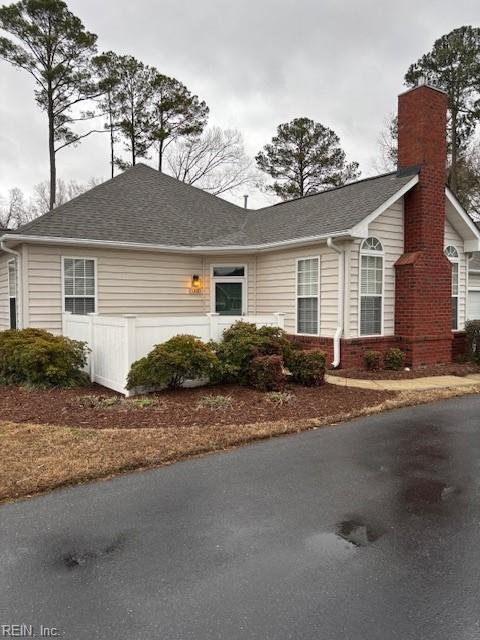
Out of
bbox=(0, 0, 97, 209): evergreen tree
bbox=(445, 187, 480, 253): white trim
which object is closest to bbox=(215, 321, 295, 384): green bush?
bbox=(445, 187, 480, 253): white trim

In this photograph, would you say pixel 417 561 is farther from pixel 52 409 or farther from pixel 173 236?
pixel 173 236

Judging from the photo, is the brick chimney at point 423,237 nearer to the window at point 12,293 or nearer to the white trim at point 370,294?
the white trim at point 370,294

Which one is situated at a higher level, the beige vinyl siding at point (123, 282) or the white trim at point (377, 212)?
the white trim at point (377, 212)

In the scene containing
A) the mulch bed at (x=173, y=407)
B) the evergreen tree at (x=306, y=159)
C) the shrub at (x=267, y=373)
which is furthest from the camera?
the evergreen tree at (x=306, y=159)

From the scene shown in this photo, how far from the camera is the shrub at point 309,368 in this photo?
839cm

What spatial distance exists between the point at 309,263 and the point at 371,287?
1.52m

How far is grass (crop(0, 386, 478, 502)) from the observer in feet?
13.9

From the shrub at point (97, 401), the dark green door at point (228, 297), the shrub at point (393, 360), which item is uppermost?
the dark green door at point (228, 297)

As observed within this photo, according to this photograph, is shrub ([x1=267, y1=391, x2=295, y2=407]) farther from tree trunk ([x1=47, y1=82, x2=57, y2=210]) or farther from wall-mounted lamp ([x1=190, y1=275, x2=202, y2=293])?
tree trunk ([x1=47, y1=82, x2=57, y2=210])

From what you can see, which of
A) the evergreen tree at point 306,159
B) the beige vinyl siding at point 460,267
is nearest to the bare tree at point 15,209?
the evergreen tree at point 306,159

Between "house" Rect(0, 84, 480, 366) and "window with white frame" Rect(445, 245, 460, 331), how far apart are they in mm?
50

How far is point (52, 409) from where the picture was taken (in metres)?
6.70

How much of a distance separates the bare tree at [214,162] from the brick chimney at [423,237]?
60.6 feet

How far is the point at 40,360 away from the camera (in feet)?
26.5
